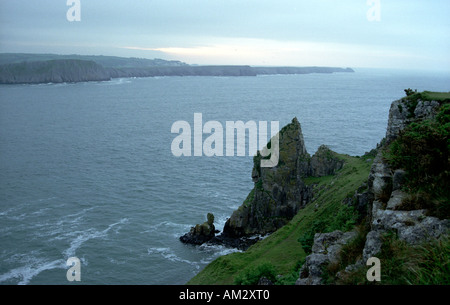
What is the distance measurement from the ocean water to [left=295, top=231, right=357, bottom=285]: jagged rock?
1187 inches

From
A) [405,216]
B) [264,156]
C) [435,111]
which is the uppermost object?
[435,111]

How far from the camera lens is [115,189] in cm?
6669

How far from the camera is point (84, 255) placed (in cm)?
4650

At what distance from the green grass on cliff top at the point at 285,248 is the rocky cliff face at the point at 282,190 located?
349 inches

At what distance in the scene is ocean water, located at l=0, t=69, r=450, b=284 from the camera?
45.8 meters

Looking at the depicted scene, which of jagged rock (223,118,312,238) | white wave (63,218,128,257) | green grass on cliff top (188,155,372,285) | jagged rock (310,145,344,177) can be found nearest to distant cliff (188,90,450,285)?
green grass on cliff top (188,155,372,285)

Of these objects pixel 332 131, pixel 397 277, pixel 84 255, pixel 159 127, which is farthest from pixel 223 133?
pixel 397 277

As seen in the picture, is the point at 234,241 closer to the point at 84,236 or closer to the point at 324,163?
the point at 324,163

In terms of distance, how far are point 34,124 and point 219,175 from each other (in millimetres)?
74785

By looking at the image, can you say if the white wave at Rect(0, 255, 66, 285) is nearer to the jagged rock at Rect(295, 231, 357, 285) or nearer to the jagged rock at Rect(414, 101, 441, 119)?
the jagged rock at Rect(295, 231, 357, 285)

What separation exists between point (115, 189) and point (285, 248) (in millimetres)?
41513

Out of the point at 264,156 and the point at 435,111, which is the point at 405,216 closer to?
the point at 435,111

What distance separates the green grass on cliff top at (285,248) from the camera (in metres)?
30.5

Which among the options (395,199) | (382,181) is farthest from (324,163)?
(395,199)
